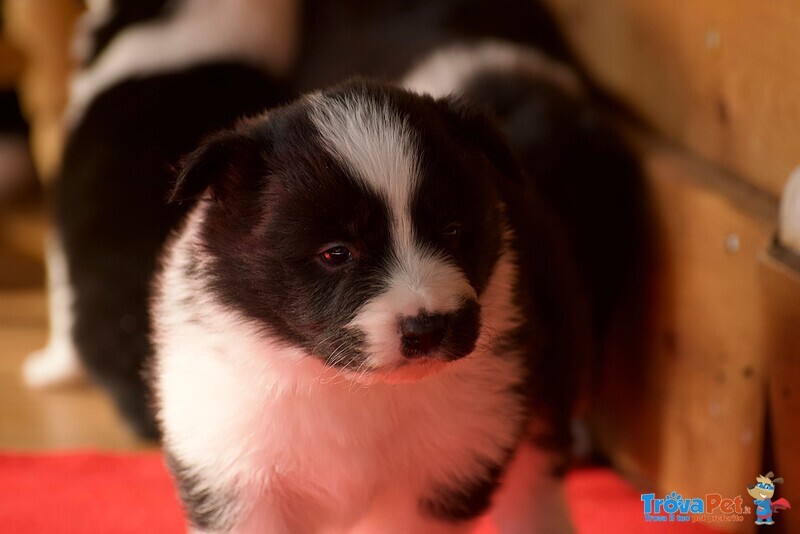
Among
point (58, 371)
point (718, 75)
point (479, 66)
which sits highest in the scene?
point (479, 66)

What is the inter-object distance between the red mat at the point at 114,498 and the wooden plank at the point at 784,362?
0.23 meters

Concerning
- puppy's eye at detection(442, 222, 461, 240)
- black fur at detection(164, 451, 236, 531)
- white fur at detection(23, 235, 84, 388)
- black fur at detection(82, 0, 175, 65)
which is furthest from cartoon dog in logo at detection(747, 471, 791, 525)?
black fur at detection(82, 0, 175, 65)

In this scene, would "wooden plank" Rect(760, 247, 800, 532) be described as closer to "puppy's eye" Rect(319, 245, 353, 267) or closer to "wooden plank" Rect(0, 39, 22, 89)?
"puppy's eye" Rect(319, 245, 353, 267)

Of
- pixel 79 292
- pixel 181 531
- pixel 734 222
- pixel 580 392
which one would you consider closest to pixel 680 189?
pixel 734 222

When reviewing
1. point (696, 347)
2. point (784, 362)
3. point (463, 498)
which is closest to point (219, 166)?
point (463, 498)

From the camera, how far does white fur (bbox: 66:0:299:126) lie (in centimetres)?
318

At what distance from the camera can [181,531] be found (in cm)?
227

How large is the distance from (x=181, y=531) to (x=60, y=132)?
158 centimetres

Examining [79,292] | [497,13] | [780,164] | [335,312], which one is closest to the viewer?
[335,312]

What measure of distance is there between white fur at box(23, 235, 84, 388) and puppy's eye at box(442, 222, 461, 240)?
5.50ft

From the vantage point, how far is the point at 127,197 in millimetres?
2918

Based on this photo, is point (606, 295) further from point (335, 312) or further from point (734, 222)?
point (335, 312)

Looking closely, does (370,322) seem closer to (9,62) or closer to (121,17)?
(121,17)

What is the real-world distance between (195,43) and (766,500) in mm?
2093
